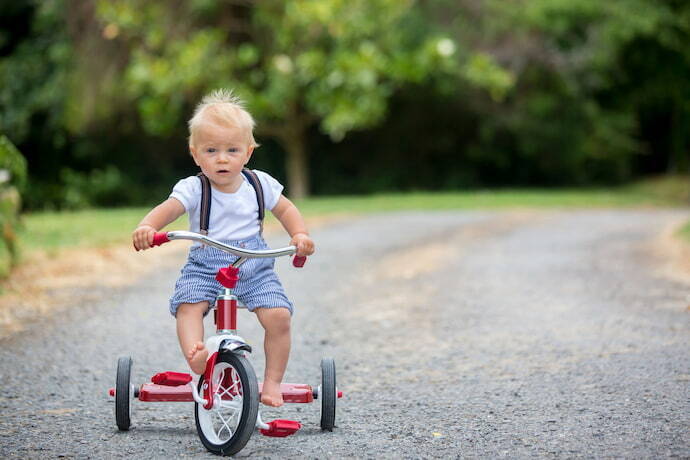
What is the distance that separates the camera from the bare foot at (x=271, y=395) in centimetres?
423

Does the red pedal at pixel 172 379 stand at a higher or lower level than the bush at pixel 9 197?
lower

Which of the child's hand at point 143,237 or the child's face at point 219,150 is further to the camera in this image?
the child's face at point 219,150

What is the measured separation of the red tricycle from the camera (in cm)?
394

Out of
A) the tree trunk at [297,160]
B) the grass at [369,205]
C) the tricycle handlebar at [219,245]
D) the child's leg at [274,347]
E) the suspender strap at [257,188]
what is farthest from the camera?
the tree trunk at [297,160]

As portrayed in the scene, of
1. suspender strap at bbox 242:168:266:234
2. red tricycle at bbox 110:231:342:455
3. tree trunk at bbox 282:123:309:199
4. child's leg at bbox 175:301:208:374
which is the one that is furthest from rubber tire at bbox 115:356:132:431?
tree trunk at bbox 282:123:309:199

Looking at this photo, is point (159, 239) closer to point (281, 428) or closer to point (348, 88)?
point (281, 428)

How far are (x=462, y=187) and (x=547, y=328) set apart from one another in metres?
21.8

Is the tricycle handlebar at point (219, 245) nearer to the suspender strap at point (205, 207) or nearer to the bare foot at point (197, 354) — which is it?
the suspender strap at point (205, 207)

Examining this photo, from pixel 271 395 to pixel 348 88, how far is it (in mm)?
15789

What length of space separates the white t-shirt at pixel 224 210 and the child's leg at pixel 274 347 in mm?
365

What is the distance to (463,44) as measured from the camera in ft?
78.3

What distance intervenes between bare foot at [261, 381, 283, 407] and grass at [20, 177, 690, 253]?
624 cm

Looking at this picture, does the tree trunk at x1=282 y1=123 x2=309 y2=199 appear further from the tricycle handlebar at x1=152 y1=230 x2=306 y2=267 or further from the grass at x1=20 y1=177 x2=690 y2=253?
the tricycle handlebar at x1=152 y1=230 x2=306 y2=267

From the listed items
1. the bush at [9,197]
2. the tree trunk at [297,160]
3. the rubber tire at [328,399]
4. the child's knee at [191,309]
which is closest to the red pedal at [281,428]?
the rubber tire at [328,399]
